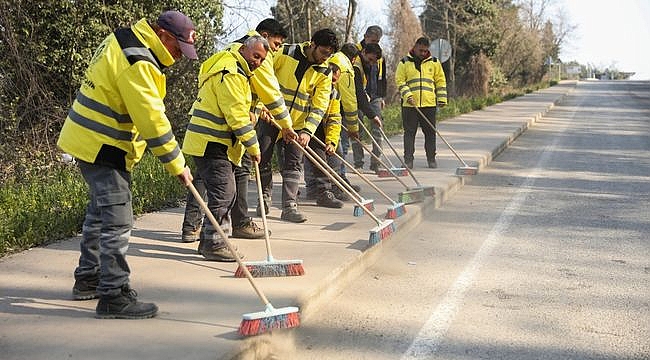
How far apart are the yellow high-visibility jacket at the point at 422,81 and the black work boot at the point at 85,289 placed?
23.6 ft

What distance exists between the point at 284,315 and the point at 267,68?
2.42m

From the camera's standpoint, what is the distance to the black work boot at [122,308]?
4.27 m

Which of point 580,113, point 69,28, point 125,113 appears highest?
point 69,28

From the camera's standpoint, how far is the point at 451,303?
16.8 ft

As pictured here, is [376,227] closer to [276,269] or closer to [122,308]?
[276,269]

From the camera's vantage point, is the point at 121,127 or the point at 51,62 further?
the point at 51,62

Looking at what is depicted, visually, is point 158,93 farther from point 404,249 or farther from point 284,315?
point 404,249

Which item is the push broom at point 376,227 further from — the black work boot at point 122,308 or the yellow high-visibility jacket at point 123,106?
the black work boot at point 122,308

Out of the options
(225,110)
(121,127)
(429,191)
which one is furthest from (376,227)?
(121,127)

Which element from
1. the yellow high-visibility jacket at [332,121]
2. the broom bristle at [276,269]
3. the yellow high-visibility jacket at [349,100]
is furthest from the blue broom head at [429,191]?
the broom bristle at [276,269]

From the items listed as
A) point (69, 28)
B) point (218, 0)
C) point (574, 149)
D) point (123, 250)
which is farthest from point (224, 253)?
point (574, 149)

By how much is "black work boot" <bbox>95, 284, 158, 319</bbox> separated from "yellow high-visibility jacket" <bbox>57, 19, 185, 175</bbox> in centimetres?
78

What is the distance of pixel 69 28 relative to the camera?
10.4m

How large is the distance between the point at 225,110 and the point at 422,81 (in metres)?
6.12
